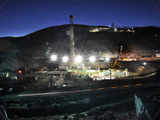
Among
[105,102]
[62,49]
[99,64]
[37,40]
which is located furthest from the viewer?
[37,40]

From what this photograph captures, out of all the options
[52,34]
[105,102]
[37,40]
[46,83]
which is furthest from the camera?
[52,34]

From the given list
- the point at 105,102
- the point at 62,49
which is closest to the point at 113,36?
the point at 62,49

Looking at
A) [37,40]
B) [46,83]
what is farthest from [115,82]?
[37,40]

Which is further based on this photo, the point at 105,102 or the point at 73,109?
the point at 105,102

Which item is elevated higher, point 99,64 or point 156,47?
point 156,47

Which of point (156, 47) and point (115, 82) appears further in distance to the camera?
point (156, 47)

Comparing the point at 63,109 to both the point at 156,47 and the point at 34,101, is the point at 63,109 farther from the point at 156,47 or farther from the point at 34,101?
the point at 156,47

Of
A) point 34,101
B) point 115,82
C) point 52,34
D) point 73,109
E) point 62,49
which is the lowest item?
point 73,109

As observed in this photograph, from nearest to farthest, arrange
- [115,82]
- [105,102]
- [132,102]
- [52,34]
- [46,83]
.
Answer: [132,102] → [105,102] → [115,82] → [46,83] → [52,34]

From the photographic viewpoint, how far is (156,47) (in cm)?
5356

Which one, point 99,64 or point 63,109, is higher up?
point 99,64

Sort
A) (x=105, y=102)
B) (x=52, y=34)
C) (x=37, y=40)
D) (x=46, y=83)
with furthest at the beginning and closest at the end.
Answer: (x=52, y=34) → (x=37, y=40) → (x=46, y=83) → (x=105, y=102)

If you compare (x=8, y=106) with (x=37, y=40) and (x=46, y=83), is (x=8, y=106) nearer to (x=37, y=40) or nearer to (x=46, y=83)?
(x=46, y=83)

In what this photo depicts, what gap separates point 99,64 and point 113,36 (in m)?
42.4
